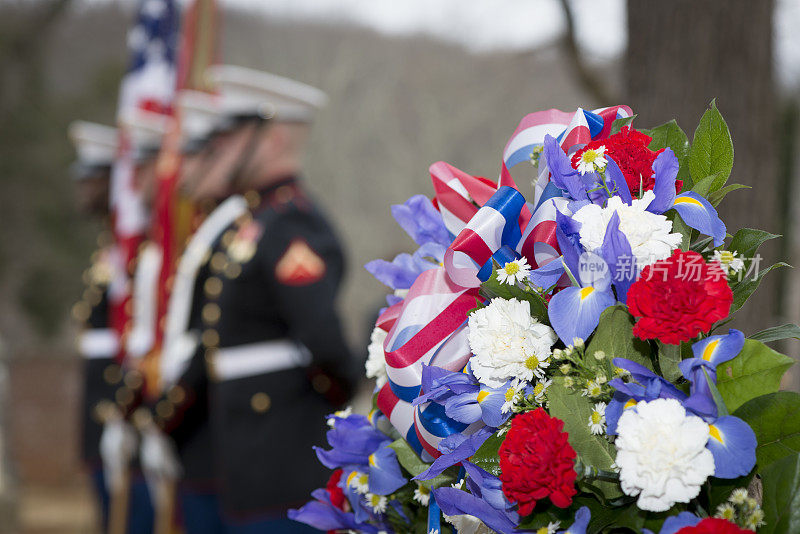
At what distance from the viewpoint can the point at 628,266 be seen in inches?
Result: 36.1

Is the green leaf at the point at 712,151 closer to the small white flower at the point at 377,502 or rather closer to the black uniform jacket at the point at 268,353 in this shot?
the small white flower at the point at 377,502

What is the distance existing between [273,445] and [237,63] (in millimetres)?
11769

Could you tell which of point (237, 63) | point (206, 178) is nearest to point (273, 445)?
point (206, 178)

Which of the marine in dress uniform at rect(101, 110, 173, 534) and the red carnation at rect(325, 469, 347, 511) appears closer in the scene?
the red carnation at rect(325, 469, 347, 511)

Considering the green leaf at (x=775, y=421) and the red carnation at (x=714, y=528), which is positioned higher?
the green leaf at (x=775, y=421)

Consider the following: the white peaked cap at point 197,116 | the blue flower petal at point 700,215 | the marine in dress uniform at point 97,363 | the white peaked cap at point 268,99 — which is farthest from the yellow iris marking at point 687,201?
the marine in dress uniform at point 97,363

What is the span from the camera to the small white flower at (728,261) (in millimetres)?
939

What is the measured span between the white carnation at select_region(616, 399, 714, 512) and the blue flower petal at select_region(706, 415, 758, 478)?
12 mm

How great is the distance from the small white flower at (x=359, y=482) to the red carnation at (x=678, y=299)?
0.50 m

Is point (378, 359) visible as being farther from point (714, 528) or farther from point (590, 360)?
point (714, 528)

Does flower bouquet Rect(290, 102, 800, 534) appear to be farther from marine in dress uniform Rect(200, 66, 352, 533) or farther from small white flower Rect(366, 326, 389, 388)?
marine in dress uniform Rect(200, 66, 352, 533)

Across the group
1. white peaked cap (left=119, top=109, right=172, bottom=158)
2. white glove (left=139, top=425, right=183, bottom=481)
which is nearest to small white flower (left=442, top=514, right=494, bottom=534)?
white glove (left=139, top=425, right=183, bottom=481)

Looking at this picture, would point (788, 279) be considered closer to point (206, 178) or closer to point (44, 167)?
point (206, 178)

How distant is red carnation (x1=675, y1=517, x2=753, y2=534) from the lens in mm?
809
